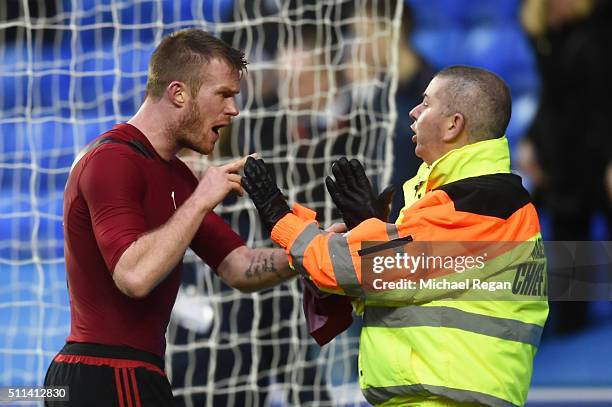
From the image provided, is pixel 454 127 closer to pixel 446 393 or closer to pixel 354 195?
pixel 354 195

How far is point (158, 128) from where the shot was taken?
3254mm

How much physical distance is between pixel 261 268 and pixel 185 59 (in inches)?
27.2

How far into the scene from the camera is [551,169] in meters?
6.59

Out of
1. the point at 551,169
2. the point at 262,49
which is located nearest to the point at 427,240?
the point at 262,49

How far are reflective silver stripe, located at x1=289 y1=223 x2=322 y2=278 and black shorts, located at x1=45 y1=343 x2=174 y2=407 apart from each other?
1.78 feet

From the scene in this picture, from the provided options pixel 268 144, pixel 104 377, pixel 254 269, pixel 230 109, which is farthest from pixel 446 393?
pixel 268 144

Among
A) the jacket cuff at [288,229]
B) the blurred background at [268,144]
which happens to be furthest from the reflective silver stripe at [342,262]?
the blurred background at [268,144]

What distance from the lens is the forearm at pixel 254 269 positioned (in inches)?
135

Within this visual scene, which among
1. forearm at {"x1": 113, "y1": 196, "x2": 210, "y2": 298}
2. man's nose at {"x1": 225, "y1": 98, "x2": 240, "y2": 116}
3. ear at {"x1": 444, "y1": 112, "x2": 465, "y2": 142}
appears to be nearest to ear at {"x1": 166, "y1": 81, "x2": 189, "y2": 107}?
man's nose at {"x1": 225, "y1": 98, "x2": 240, "y2": 116}

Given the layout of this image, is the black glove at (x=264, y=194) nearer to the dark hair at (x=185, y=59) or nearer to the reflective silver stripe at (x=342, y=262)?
the reflective silver stripe at (x=342, y=262)

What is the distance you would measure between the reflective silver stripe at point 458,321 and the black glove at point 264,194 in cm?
40

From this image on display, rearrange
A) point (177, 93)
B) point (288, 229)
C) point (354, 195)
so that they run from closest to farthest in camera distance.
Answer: point (288, 229), point (354, 195), point (177, 93)

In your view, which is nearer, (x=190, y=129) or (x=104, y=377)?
(x=104, y=377)

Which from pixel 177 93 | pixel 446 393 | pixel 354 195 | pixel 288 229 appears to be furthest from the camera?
pixel 177 93
